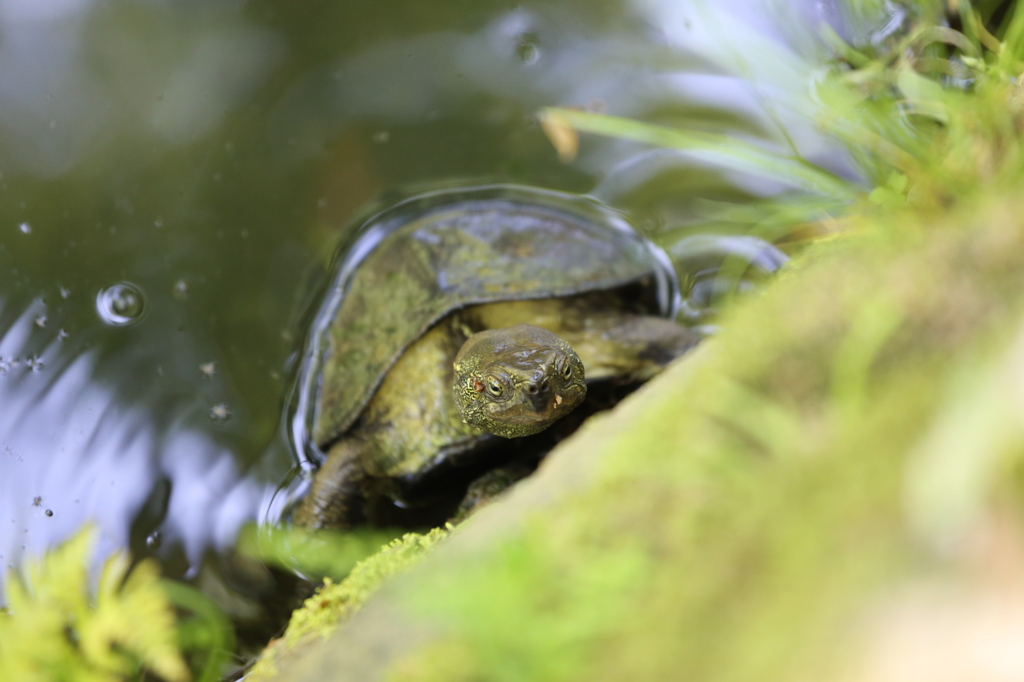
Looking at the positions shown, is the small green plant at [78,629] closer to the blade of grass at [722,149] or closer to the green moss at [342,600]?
the green moss at [342,600]

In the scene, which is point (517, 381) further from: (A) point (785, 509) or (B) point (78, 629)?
(B) point (78, 629)

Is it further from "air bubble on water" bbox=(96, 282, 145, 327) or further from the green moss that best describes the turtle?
A: "air bubble on water" bbox=(96, 282, 145, 327)

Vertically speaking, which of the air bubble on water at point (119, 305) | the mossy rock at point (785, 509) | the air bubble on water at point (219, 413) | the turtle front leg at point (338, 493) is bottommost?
the turtle front leg at point (338, 493)

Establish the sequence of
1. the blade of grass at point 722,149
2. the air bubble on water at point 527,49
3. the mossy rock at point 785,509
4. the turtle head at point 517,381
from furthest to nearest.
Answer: the air bubble on water at point 527,49, the blade of grass at point 722,149, the turtle head at point 517,381, the mossy rock at point 785,509

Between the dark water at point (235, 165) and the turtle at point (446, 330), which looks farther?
the dark water at point (235, 165)

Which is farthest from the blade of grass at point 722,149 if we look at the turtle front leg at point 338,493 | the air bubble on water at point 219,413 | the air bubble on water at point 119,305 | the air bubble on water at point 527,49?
the air bubble on water at point 119,305

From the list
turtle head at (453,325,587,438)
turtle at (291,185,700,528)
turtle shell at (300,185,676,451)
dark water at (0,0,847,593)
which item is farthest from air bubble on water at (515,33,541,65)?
turtle head at (453,325,587,438)

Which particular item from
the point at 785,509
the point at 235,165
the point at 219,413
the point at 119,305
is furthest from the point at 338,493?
the point at 785,509
